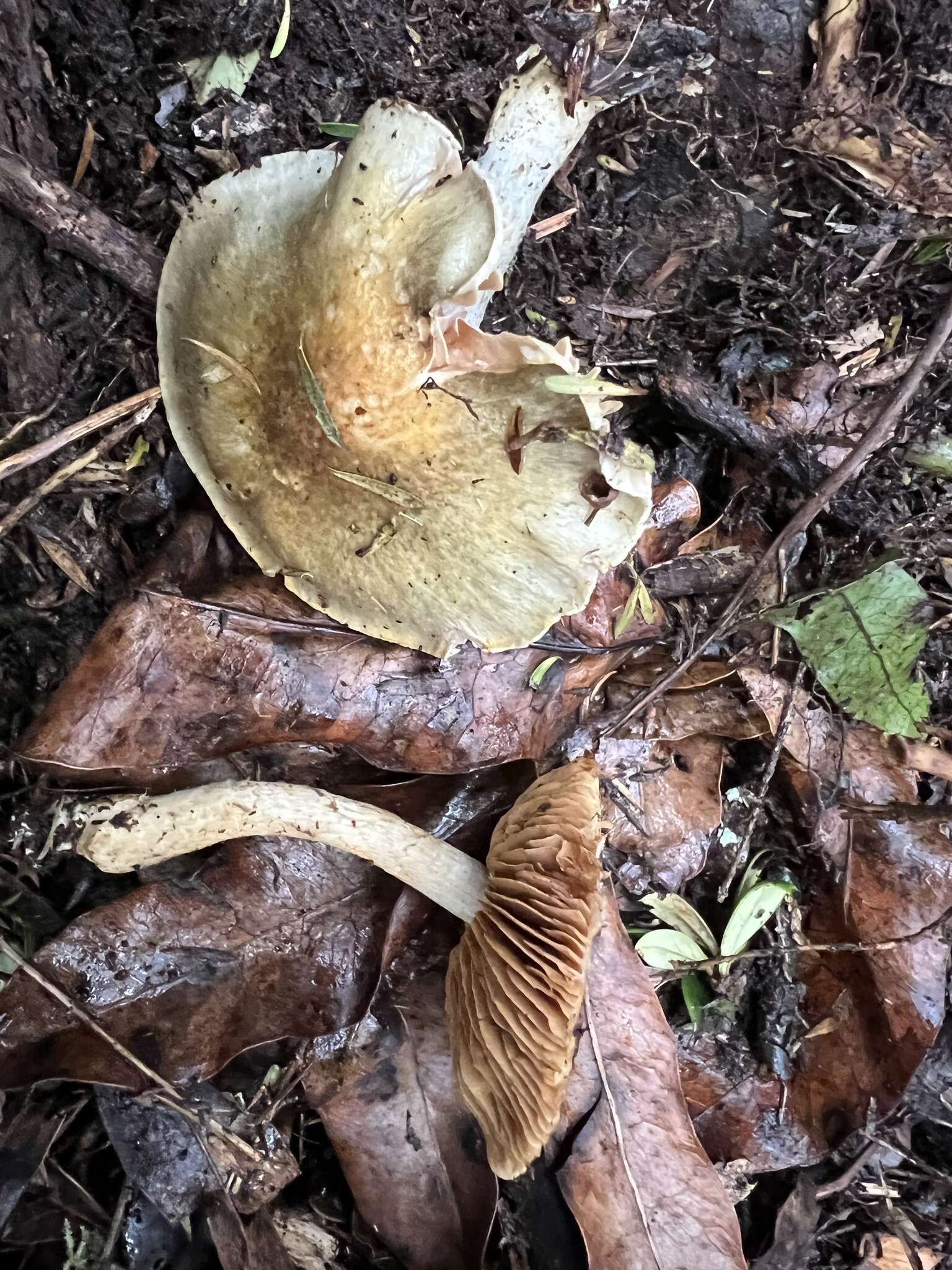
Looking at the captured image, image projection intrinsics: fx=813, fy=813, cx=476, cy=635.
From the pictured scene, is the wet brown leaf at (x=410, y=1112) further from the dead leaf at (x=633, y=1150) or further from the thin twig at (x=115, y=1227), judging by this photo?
the thin twig at (x=115, y=1227)

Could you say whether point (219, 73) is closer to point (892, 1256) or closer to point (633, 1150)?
point (633, 1150)

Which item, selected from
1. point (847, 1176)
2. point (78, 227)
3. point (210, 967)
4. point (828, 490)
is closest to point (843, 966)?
point (847, 1176)

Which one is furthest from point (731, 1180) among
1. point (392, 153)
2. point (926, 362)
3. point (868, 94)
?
point (868, 94)

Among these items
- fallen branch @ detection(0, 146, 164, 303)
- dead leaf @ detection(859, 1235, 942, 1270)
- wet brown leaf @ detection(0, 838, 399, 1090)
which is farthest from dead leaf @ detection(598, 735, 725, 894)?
fallen branch @ detection(0, 146, 164, 303)

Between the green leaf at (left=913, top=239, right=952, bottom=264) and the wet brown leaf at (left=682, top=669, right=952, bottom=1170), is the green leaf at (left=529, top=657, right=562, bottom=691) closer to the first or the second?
the wet brown leaf at (left=682, top=669, right=952, bottom=1170)

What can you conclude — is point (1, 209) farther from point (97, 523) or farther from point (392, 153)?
point (392, 153)
